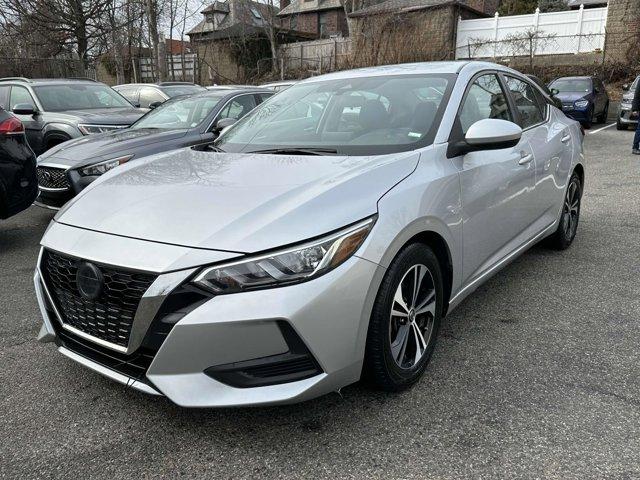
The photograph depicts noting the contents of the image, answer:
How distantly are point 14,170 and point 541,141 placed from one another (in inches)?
181

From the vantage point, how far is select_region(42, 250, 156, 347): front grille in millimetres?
2107

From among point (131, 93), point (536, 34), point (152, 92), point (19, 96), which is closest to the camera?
point (19, 96)

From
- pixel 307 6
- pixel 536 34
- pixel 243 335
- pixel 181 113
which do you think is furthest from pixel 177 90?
pixel 307 6

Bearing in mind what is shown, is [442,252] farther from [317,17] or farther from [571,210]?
[317,17]

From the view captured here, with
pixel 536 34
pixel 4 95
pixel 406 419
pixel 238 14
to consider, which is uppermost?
pixel 238 14

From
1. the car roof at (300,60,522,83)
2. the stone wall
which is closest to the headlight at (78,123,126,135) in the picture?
the car roof at (300,60,522,83)

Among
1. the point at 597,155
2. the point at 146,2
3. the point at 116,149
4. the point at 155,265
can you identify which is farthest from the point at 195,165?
the point at 146,2

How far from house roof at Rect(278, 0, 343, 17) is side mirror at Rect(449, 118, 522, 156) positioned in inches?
1894

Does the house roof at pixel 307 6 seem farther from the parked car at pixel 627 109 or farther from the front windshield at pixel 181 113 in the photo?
the front windshield at pixel 181 113

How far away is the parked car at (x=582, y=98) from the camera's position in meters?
15.6

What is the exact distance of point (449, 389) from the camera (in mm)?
2670

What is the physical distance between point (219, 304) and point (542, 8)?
39.4m

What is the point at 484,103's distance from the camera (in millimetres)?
3510

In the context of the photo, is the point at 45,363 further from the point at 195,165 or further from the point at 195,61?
the point at 195,61
